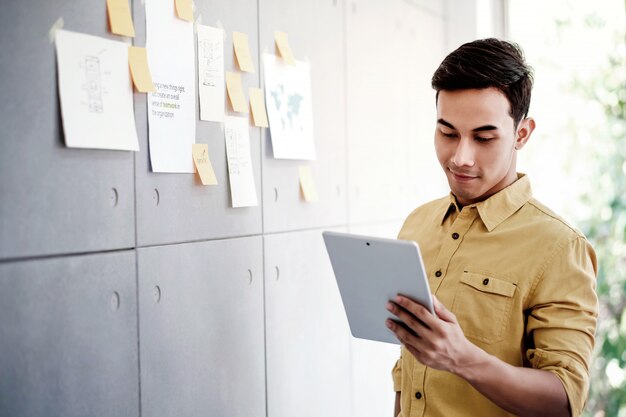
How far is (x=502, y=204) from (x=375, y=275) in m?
0.38

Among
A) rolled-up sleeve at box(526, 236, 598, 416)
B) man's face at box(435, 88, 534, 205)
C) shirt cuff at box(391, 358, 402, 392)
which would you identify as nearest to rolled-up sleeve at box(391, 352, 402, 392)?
shirt cuff at box(391, 358, 402, 392)

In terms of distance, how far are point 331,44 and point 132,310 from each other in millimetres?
1178

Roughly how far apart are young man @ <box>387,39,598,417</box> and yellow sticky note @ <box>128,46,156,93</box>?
0.65 meters

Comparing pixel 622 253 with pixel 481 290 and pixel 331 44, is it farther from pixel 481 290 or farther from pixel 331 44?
A: pixel 481 290

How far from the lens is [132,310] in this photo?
150 centimetres

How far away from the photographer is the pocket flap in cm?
138

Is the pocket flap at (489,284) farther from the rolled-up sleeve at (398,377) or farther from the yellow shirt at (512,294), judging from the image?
the rolled-up sleeve at (398,377)

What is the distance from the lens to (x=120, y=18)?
4.78 ft

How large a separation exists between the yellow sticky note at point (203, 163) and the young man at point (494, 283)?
1.91ft

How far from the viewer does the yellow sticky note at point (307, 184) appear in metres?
2.09

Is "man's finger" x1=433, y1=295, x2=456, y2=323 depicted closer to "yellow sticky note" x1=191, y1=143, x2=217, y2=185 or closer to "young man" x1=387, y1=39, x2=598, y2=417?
"young man" x1=387, y1=39, x2=598, y2=417

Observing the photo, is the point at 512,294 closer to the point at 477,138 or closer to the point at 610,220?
the point at 477,138

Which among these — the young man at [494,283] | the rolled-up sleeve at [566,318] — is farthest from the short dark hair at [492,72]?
the rolled-up sleeve at [566,318]

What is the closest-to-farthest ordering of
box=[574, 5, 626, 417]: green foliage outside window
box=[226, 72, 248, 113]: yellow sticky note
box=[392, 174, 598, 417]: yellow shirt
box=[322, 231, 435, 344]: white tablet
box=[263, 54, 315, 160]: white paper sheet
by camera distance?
box=[322, 231, 435, 344]: white tablet < box=[392, 174, 598, 417]: yellow shirt < box=[226, 72, 248, 113]: yellow sticky note < box=[263, 54, 315, 160]: white paper sheet < box=[574, 5, 626, 417]: green foliage outside window
